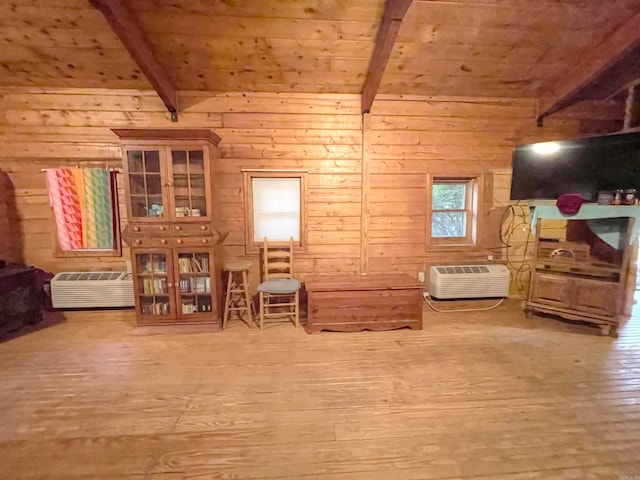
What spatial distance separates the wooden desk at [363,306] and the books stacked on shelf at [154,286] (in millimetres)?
1417

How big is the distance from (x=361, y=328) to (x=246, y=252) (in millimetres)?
1540

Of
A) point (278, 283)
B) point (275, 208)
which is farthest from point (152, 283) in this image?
point (275, 208)

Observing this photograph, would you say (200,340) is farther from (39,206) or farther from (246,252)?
(39,206)

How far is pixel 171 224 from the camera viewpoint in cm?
286

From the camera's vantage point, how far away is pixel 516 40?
2.81 meters

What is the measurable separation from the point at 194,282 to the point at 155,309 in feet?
1.49

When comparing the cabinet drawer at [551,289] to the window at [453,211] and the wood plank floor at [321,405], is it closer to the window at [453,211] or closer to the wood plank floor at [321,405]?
the wood plank floor at [321,405]

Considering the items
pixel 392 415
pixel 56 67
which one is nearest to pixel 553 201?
pixel 392 415

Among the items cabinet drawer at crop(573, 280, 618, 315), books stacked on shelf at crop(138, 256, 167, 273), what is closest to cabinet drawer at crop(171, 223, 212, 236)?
books stacked on shelf at crop(138, 256, 167, 273)

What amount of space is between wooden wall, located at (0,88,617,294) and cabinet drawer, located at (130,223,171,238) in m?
0.59

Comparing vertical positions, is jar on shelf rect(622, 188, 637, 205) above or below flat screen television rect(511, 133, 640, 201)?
below

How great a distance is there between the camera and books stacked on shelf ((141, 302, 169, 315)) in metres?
2.97

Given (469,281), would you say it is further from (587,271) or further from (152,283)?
(152,283)

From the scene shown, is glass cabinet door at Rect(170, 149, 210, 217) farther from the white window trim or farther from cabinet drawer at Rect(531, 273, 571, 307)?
cabinet drawer at Rect(531, 273, 571, 307)
